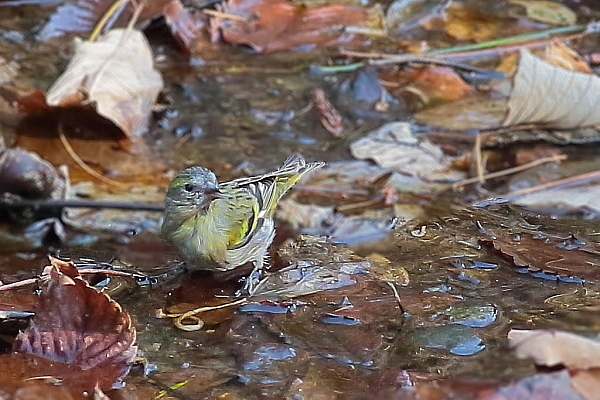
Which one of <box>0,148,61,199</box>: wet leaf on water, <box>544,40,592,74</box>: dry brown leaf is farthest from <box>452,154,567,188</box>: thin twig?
<box>0,148,61,199</box>: wet leaf on water

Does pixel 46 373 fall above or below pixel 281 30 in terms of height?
above

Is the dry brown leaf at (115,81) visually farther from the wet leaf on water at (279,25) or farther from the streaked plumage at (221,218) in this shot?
the streaked plumage at (221,218)

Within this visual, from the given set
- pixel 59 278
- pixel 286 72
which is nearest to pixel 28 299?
pixel 59 278

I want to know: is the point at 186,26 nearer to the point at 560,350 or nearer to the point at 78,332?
the point at 78,332

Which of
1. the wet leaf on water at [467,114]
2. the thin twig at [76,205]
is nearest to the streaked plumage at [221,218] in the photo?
the thin twig at [76,205]

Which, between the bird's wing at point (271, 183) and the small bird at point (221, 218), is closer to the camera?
the small bird at point (221, 218)

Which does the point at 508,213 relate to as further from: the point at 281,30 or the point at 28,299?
the point at 281,30

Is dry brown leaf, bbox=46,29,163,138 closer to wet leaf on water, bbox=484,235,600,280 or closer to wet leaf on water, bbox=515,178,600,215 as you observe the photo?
wet leaf on water, bbox=515,178,600,215
